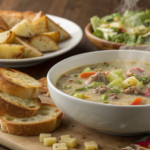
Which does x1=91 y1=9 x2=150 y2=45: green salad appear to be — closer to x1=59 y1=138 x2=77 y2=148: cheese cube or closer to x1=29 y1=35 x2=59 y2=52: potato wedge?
x1=29 y1=35 x2=59 y2=52: potato wedge

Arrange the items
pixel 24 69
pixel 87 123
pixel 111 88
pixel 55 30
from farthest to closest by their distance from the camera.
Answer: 1. pixel 55 30
2. pixel 24 69
3. pixel 111 88
4. pixel 87 123

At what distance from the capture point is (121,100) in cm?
241

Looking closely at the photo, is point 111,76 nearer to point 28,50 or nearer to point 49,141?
point 49,141

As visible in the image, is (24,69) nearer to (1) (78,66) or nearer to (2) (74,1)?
(1) (78,66)

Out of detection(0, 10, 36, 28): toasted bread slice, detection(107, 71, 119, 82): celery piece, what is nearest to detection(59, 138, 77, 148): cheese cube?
detection(107, 71, 119, 82): celery piece

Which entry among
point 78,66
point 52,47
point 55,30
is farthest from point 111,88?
point 55,30

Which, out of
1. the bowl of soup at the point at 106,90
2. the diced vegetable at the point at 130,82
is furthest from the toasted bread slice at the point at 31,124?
the diced vegetable at the point at 130,82

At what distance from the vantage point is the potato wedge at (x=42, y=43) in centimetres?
418

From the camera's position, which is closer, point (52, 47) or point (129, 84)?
point (129, 84)

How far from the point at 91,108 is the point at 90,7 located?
5.73 m

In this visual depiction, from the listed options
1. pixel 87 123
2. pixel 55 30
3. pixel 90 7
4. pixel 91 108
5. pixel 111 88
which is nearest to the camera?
pixel 91 108

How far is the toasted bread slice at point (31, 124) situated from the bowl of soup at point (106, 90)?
21cm

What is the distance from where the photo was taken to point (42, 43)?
13.8ft

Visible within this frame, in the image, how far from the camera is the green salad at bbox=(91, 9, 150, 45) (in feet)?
14.4
